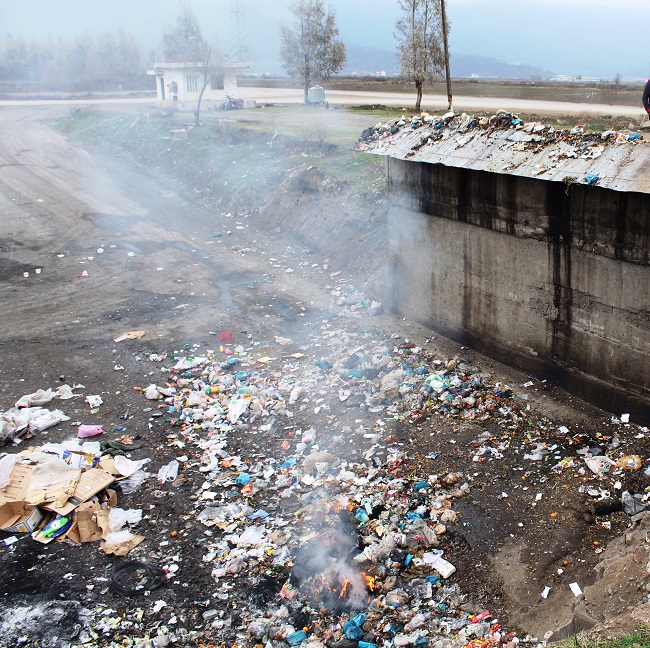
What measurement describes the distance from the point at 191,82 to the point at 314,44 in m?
8.64

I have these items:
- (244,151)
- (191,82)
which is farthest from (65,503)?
(191,82)

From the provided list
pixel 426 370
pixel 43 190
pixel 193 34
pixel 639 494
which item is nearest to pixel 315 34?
pixel 193 34

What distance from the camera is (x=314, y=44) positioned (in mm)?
25438

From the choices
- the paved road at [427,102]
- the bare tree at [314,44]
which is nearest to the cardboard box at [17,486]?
the paved road at [427,102]

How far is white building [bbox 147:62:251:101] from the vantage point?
99.9 ft

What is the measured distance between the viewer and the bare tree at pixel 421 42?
60.3 ft

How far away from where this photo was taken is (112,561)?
210 inches

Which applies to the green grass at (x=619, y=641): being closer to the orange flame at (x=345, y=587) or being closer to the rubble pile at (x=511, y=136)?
the orange flame at (x=345, y=587)

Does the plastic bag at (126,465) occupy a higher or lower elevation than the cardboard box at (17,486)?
lower

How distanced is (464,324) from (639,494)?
3464 mm

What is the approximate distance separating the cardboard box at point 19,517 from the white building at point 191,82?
27255 millimetres

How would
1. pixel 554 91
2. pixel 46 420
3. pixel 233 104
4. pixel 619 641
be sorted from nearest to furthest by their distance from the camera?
pixel 619 641 → pixel 46 420 → pixel 554 91 → pixel 233 104

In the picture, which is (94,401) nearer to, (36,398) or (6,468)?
(36,398)

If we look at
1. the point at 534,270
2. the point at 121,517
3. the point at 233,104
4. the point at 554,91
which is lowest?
the point at 121,517
